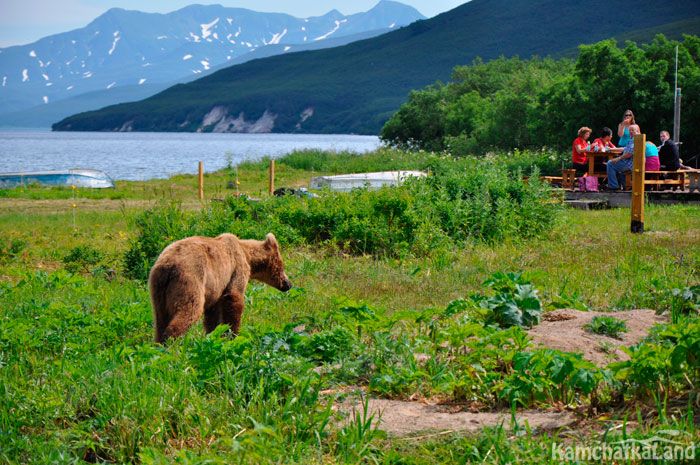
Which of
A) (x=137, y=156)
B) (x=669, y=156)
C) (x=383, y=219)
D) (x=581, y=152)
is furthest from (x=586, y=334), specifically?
(x=137, y=156)

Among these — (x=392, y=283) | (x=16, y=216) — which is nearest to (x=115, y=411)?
(x=392, y=283)

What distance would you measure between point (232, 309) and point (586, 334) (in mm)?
2908

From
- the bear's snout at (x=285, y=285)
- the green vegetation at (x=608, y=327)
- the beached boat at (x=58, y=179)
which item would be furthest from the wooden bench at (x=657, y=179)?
the beached boat at (x=58, y=179)

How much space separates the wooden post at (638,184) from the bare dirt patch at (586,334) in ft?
20.3

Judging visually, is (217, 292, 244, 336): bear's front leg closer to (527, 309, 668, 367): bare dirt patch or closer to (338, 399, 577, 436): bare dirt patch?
(338, 399, 577, 436): bare dirt patch

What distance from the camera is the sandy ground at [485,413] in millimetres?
3715

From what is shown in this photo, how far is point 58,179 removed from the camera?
102 feet

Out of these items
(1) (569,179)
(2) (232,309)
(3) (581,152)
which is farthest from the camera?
(3) (581,152)

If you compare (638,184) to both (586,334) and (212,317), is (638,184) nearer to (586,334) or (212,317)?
(586,334)

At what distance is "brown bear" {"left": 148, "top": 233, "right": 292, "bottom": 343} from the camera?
497cm

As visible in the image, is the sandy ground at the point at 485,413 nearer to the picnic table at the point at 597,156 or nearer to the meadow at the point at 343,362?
the meadow at the point at 343,362

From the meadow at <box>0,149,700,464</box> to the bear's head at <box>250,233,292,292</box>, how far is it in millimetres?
430

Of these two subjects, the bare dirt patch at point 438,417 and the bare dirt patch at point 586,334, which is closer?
the bare dirt patch at point 438,417

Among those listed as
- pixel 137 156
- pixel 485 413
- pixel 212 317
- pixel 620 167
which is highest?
pixel 137 156
